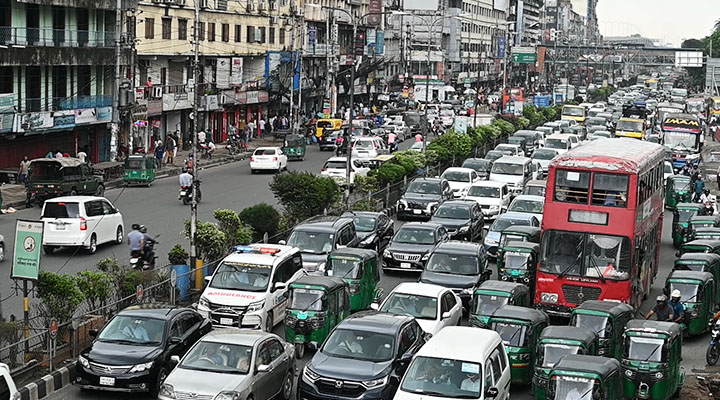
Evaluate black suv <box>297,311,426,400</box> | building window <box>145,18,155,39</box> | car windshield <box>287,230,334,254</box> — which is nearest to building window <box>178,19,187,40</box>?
building window <box>145,18,155,39</box>

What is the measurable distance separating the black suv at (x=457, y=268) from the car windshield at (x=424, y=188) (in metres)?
13.7

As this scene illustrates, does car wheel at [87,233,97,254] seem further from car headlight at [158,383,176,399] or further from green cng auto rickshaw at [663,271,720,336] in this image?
green cng auto rickshaw at [663,271,720,336]

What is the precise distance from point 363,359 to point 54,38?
35414 millimetres

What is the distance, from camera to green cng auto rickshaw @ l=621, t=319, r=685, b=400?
67.3 ft

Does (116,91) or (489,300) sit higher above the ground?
(116,91)

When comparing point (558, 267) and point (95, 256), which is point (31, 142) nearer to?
point (95, 256)

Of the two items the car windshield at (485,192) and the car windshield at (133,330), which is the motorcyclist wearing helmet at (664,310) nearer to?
the car windshield at (133,330)

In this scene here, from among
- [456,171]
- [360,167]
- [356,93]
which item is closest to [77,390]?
[456,171]

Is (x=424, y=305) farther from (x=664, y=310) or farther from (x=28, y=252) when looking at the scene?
(x=28, y=252)

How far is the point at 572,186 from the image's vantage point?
26.4 meters

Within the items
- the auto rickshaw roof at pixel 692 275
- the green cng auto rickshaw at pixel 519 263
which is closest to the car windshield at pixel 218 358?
the green cng auto rickshaw at pixel 519 263

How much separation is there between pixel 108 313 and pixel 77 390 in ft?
10.1

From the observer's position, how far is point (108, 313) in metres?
22.8

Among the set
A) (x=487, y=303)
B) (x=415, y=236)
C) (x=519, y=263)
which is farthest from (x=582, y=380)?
(x=415, y=236)
